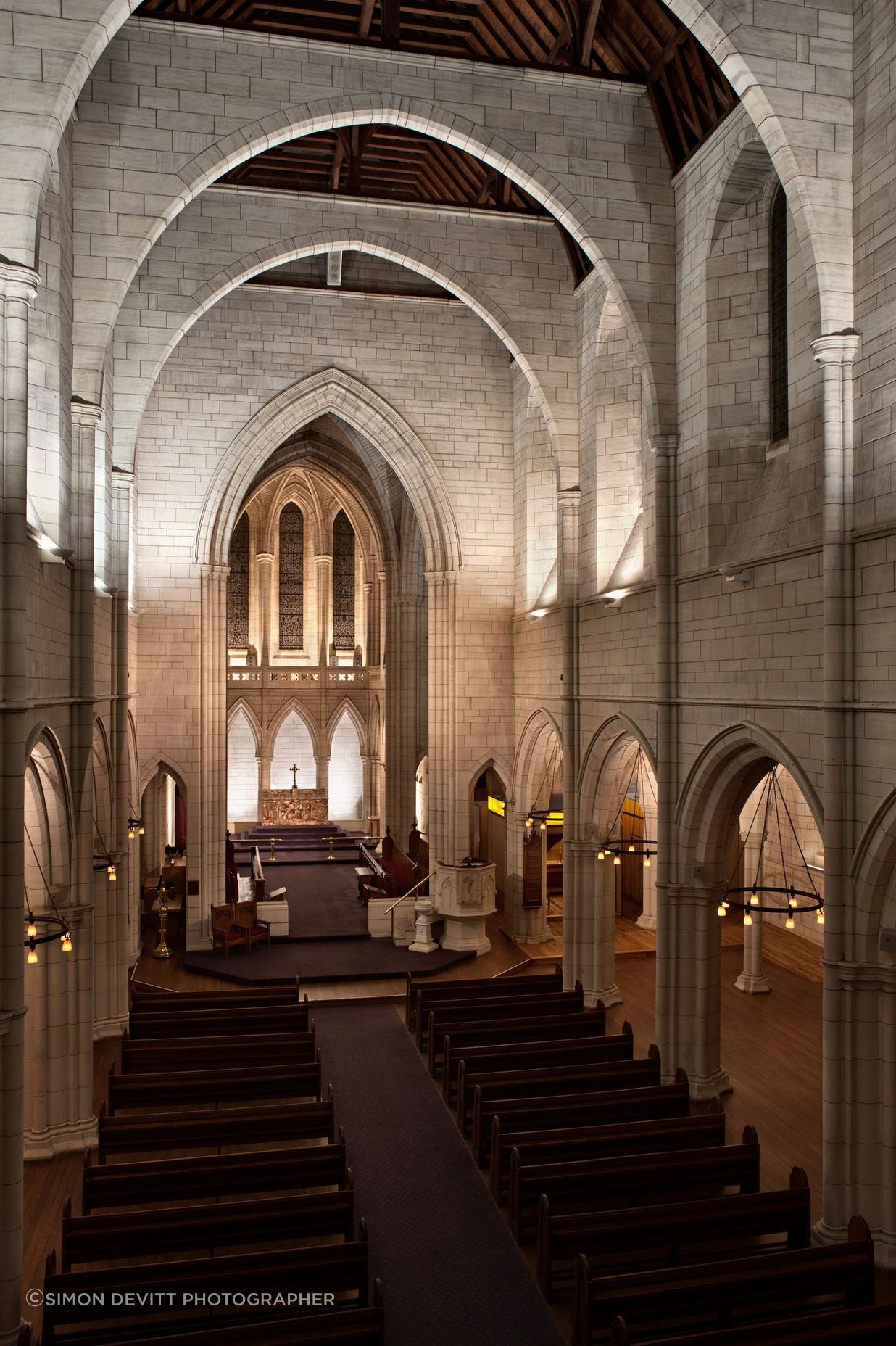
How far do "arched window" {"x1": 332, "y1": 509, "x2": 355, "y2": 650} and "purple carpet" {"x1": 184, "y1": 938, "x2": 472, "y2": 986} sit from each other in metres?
17.0

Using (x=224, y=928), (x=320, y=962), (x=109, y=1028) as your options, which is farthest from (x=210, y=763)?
(x=109, y=1028)

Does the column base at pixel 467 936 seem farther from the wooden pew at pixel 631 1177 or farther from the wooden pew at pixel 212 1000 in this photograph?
the wooden pew at pixel 631 1177

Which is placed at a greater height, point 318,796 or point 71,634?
point 71,634

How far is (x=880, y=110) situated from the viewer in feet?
30.2

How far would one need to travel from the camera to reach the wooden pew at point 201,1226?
301 inches

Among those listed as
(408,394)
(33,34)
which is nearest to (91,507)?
(33,34)

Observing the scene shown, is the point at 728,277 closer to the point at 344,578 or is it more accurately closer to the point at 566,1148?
the point at 566,1148

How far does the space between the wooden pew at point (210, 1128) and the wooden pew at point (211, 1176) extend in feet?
1.79

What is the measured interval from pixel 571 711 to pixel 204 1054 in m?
7.88

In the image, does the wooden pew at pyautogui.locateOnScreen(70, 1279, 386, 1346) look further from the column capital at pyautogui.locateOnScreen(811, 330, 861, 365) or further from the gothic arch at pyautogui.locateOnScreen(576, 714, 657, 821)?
the gothic arch at pyautogui.locateOnScreen(576, 714, 657, 821)

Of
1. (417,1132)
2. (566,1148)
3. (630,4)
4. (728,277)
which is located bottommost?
(417,1132)

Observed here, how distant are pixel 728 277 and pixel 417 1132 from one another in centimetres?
1110

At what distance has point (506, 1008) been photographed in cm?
1373

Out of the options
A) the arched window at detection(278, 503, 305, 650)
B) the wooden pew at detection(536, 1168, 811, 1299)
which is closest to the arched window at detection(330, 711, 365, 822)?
the arched window at detection(278, 503, 305, 650)
